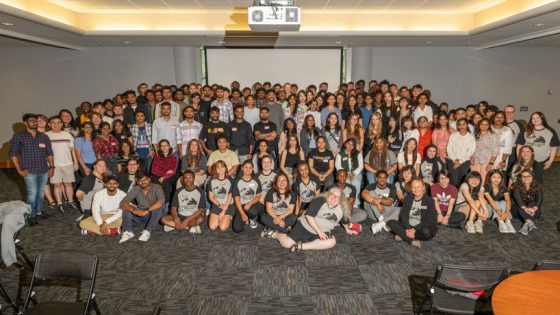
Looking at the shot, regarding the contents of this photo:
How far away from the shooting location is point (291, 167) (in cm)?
629

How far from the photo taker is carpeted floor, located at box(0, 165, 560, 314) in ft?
12.3

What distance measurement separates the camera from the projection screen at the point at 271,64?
9992mm

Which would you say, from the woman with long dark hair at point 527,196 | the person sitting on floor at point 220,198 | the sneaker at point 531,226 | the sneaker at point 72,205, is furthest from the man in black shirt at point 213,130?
the sneaker at point 531,226


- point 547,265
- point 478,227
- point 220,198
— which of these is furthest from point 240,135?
point 547,265

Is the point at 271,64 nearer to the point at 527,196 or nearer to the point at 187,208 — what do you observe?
the point at 187,208

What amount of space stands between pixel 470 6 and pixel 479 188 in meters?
3.67

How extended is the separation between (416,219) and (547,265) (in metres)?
2.26

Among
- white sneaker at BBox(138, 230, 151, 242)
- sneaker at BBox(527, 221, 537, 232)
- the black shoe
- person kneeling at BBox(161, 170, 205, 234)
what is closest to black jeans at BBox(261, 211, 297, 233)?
person kneeling at BBox(161, 170, 205, 234)

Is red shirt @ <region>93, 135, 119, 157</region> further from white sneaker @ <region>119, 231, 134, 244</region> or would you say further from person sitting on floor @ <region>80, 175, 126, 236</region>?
white sneaker @ <region>119, 231, 134, 244</region>

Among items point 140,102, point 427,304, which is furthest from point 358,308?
point 140,102

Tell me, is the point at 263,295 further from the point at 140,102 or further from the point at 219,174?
the point at 140,102

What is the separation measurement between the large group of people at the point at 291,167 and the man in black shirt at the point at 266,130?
20mm

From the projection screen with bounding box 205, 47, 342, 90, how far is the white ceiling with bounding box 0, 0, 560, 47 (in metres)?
0.49

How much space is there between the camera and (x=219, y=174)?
5.68 m
